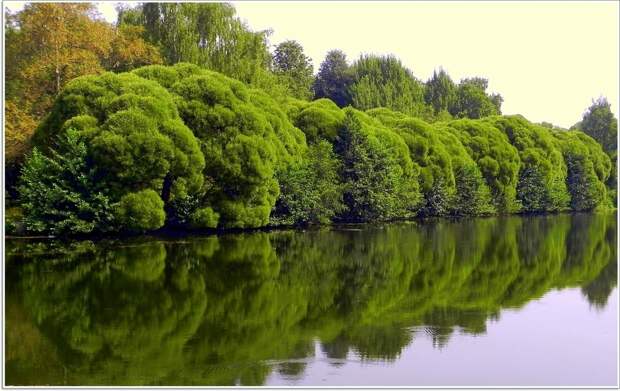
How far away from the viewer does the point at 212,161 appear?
28.9m

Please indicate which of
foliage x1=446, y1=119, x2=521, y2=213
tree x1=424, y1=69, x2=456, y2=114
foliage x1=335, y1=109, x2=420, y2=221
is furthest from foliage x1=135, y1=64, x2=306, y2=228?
tree x1=424, y1=69, x2=456, y2=114

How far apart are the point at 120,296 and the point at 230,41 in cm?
2365

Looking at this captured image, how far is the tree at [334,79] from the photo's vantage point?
211ft

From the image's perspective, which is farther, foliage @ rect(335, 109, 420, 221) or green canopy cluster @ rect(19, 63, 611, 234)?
foliage @ rect(335, 109, 420, 221)

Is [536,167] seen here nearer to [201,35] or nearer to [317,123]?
[317,123]

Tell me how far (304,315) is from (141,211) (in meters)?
13.2

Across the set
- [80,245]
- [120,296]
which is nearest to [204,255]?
[80,245]

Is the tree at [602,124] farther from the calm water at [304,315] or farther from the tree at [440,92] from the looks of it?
the calm water at [304,315]

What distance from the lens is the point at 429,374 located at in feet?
33.1

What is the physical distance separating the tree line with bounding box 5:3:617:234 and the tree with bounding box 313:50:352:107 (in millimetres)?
14064

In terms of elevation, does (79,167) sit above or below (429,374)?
above

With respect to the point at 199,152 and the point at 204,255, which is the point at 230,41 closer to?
the point at 199,152

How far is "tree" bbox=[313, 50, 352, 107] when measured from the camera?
6425cm

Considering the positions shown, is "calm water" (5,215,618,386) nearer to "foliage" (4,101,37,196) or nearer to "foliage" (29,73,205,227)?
"foliage" (29,73,205,227)
